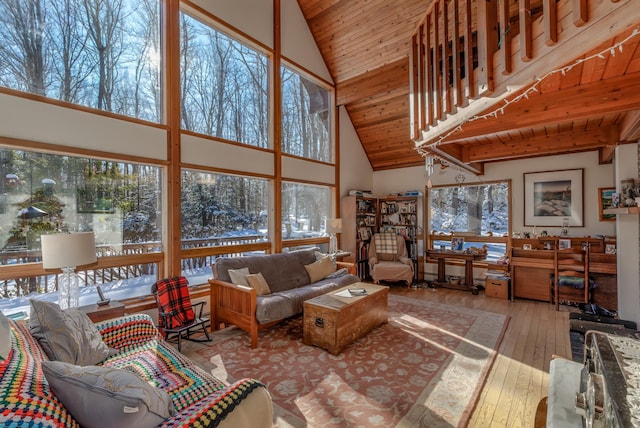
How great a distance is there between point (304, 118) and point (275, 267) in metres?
2.87

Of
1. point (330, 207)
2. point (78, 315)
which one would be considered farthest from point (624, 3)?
point (330, 207)

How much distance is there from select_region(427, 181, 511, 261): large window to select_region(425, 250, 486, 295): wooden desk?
0.42m

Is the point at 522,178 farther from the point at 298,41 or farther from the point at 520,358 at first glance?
the point at 298,41

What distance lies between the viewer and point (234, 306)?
3207 millimetres

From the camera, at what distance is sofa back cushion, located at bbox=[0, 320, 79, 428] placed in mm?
770

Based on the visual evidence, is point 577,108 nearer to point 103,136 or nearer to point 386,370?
point 386,370

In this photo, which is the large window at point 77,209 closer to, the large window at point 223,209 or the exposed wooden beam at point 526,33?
the large window at point 223,209

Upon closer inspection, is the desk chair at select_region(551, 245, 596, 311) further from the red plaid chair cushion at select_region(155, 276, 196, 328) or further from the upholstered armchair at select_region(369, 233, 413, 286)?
the red plaid chair cushion at select_region(155, 276, 196, 328)

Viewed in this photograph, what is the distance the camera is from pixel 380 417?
6.39 ft

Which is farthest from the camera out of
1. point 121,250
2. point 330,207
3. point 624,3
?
point 330,207

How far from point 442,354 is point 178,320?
8.65ft

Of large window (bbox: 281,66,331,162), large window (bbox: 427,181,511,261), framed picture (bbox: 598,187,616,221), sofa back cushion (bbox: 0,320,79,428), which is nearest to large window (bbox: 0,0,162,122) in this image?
large window (bbox: 281,66,331,162)

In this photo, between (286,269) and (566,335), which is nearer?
(566,335)

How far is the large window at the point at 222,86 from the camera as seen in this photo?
372cm
